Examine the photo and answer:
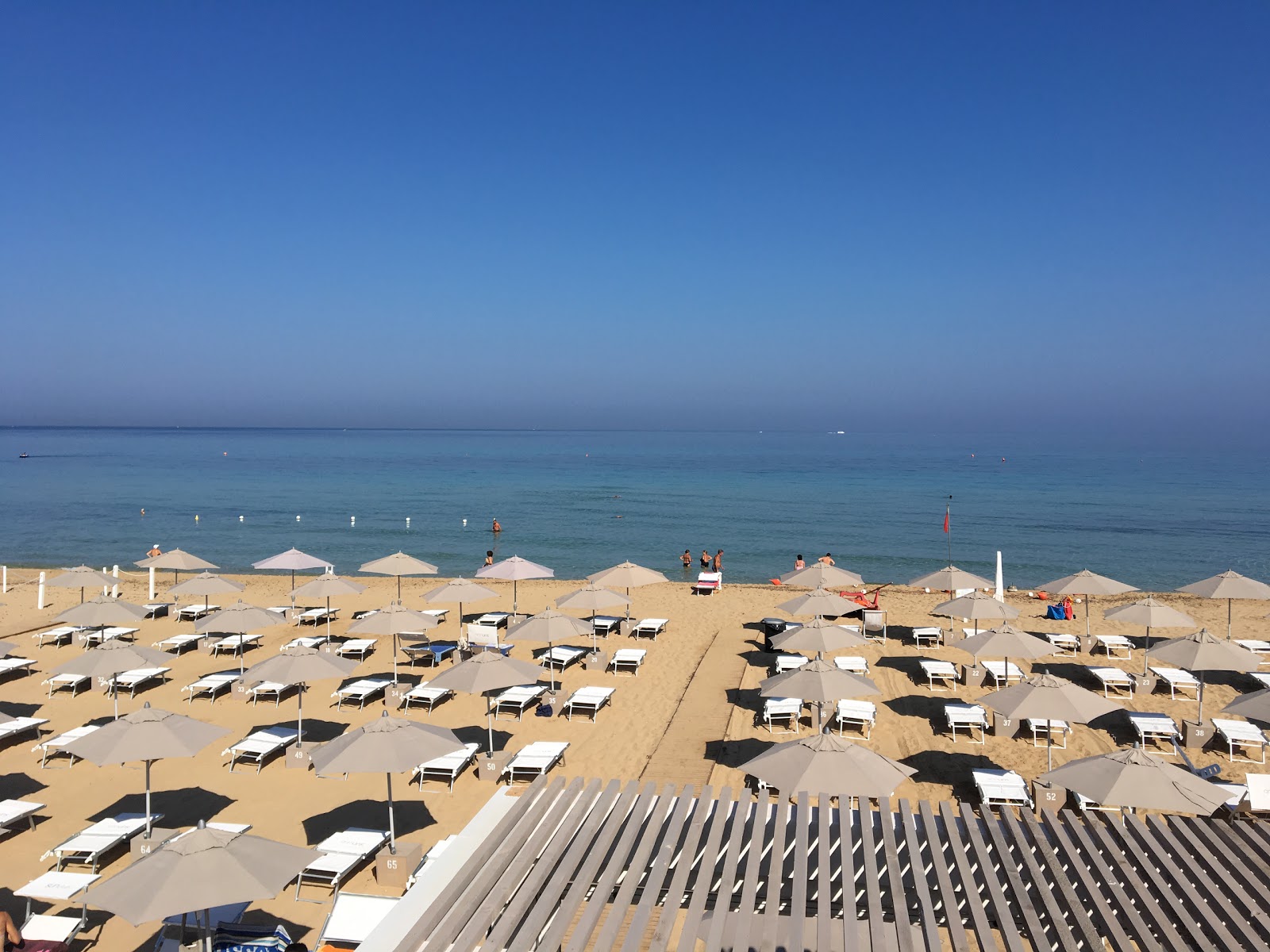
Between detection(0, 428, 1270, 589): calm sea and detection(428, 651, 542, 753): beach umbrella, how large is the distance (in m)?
20.9

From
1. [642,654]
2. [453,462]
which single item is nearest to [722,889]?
[642,654]

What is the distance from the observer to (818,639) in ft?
43.2

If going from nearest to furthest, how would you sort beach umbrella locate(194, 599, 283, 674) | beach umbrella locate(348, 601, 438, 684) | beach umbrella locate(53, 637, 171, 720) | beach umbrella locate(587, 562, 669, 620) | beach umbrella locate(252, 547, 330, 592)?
beach umbrella locate(53, 637, 171, 720) → beach umbrella locate(348, 601, 438, 684) → beach umbrella locate(194, 599, 283, 674) → beach umbrella locate(587, 562, 669, 620) → beach umbrella locate(252, 547, 330, 592)

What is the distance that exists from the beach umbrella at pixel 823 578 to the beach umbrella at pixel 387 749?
35.0 ft

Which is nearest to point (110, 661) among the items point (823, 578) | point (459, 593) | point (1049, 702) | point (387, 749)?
point (459, 593)

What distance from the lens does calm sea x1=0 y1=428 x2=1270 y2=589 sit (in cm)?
3531

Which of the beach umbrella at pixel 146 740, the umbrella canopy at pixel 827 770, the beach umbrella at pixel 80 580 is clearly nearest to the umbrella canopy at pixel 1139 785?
the umbrella canopy at pixel 827 770

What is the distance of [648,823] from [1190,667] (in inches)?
414

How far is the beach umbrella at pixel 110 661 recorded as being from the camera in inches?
459

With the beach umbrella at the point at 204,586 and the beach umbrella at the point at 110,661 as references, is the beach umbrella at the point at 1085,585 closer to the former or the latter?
the beach umbrella at the point at 110,661

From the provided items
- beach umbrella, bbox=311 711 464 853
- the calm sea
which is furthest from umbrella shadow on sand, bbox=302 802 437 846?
the calm sea

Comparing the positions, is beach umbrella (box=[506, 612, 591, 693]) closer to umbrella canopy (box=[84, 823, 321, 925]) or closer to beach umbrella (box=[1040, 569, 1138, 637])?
umbrella canopy (box=[84, 823, 321, 925])

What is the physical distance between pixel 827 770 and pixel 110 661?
409 inches

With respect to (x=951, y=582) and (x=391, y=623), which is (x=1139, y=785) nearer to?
(x=951, y=582)
